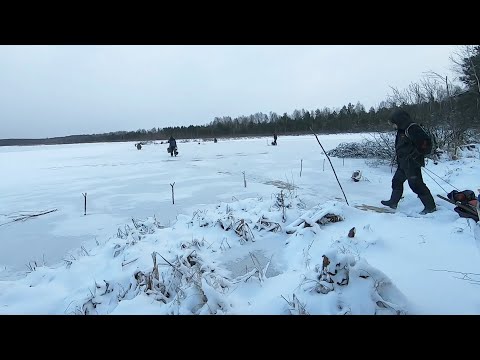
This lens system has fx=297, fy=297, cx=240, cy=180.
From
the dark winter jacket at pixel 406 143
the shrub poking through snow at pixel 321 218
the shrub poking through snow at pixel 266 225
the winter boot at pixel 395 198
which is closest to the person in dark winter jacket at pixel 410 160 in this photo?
the dark winter jacket at pixel 406 143

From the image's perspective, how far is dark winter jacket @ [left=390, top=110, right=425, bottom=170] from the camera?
4.75 meters

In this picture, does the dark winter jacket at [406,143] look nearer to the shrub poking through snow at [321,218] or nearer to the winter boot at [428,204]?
the winter boot at [428,204]

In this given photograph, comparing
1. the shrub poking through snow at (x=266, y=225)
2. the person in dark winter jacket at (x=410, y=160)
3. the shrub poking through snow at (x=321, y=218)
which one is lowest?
the shrub poking through snow at (x=266, y=225)

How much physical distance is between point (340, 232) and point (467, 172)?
17.5 ft

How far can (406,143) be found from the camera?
4.88 meters

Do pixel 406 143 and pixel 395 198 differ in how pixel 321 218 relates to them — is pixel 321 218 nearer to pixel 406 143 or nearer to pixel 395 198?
pixel 395 198

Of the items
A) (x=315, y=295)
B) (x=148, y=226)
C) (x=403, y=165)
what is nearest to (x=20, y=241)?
(x=148, y=226)

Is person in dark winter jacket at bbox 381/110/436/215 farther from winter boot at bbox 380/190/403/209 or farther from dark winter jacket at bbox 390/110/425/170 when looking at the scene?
winter boot at bbox 380/190/403/209

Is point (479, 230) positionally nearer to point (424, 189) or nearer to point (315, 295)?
point (424, 189)

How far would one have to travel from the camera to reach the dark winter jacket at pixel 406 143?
4.75 m

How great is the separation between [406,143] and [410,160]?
292 mm

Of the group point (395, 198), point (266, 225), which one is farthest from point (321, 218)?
point (395, 198)
